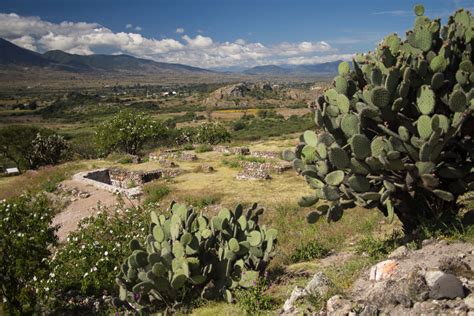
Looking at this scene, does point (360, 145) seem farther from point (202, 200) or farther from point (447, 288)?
point (202, 200)

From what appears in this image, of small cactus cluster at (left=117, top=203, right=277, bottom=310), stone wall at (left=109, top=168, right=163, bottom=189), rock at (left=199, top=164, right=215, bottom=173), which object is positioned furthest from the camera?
rock at (left=199, top=164, right=215, bottom=173)

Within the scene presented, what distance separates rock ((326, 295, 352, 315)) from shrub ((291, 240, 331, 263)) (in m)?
3.42

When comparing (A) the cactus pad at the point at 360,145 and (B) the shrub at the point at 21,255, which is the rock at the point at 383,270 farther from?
(B) the shrub at the point at 21,255

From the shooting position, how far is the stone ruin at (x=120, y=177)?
20.9 meters

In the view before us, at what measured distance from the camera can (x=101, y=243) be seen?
815cm

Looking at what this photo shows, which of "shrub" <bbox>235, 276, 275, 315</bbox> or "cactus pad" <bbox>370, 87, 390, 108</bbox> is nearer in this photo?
"shrub" <bbox>235, 276, 275, 315</bbox>

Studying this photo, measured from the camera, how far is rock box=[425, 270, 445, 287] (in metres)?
4.05

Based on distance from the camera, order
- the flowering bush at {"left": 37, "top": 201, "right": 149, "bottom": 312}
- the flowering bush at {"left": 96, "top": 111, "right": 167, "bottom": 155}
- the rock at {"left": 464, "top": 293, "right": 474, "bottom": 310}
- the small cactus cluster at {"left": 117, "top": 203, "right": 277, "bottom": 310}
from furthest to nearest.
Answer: the flowering bush at {"left": 96, "top": 111, "right": 167, "bottom": 155}, the flowering bush at {"left": 37, "top": 201, "right": 149, "bottom": 312}, the small cactus cluster at {"left": 117, "top": 203, "right": 277, "bottom": 310}, the rock at {"left": 464, "top": 293, "right": 474, "bottom": 310}

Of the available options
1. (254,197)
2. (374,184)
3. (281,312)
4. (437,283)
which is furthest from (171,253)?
(254,197)

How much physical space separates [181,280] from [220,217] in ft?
4.49

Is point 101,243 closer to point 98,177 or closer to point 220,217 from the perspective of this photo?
point 220,217

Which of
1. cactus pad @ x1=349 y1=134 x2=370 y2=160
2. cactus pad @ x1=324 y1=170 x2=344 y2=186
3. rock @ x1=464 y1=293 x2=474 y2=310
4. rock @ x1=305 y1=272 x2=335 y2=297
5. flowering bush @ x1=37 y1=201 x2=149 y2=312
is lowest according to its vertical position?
flowering bush @ x1=37 y1=201 x2=149 y2=312

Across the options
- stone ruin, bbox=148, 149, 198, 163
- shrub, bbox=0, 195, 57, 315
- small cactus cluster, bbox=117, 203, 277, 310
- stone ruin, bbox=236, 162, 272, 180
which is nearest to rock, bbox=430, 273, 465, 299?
small cactus cluster, bbox=117, 203, 277, 310

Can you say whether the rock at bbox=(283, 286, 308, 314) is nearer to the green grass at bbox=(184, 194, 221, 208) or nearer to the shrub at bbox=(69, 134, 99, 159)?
the green grass at bbox=(184, 194, 221, 208)
